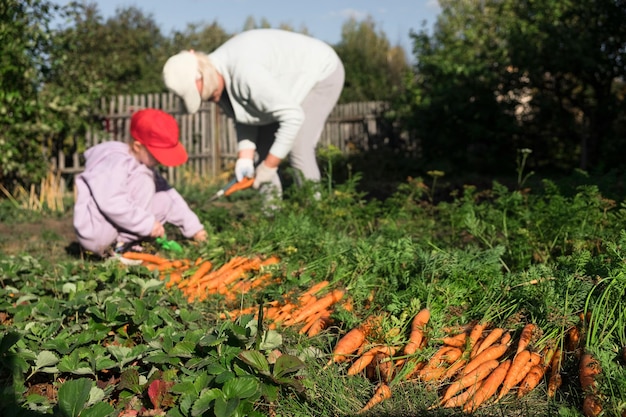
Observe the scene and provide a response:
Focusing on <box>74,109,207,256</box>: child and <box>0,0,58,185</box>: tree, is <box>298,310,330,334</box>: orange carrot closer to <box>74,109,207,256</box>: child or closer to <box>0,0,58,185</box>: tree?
<box>74,109,207,256</box>: child

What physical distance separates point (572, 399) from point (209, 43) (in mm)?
20708

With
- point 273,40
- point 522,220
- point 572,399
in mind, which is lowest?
point 572,399

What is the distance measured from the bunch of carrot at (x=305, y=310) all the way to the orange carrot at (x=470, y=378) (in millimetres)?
702

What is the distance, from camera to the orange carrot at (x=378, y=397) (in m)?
2.17

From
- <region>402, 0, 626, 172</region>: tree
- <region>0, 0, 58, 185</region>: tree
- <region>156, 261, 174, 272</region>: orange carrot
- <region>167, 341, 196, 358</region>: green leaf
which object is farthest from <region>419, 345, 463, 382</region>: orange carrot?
<region>402, 0, 626, 172</region>: tree

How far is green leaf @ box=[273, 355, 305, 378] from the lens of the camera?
2117mm

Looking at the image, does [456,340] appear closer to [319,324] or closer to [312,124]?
[319,324]

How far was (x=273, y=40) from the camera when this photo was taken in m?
5.41

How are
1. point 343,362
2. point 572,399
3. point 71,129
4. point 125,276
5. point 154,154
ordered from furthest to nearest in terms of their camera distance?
point 71,129 → point 154,154 → point 125,276 → point 343,362 → point 572,399

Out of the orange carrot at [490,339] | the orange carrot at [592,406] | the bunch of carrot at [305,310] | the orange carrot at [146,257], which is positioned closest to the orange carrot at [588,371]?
the orange carrot at [592,406]

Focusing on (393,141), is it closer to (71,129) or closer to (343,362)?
(71,129)

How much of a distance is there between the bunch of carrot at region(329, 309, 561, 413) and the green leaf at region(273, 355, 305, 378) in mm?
270

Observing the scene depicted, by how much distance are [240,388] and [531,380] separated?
0.96 m

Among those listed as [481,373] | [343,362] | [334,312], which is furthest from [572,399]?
[334,312]
